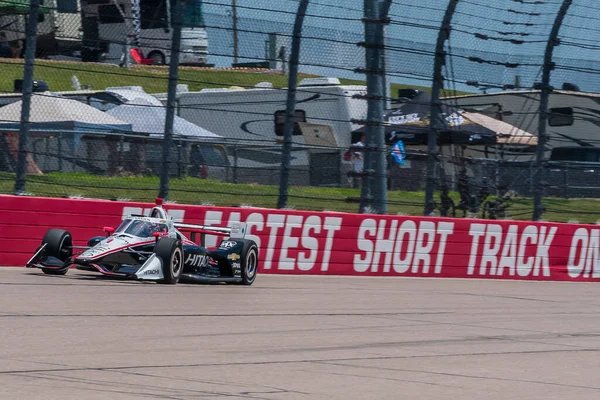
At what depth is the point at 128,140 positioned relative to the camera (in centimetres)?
1290

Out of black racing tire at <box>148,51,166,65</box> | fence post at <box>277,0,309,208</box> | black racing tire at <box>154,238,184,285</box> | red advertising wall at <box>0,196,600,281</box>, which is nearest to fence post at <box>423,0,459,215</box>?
Result: red advertising wall at <box>0,196,600,281</box>

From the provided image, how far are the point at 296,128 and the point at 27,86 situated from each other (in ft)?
12.7

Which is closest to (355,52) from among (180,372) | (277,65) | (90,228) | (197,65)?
(277,65)

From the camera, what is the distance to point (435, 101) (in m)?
15.1

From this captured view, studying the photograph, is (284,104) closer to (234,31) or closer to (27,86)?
(234,31)

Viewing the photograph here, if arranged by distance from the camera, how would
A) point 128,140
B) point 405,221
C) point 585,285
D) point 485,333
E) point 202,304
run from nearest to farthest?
1. point 485,333
2. point 202,304
3. point 128,140
4. point 405,221
5. point 585,285

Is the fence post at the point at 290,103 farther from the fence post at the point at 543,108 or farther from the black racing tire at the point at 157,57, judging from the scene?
the fence post at the point at 543,108

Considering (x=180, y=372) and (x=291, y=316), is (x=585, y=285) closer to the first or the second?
(x=291, y=316)

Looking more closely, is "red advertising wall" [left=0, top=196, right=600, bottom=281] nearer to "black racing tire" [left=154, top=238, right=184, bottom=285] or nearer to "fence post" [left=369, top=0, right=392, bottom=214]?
"fence post" [left=369, top=0, right=392, bottom=214]

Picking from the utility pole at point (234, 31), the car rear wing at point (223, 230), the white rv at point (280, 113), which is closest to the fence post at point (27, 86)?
the car rear wing at point (223, 230)

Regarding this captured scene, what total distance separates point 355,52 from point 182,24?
276 cm

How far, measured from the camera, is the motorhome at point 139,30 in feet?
41.3

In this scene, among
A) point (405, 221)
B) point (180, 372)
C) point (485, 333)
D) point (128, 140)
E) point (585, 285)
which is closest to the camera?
point (180, 372)

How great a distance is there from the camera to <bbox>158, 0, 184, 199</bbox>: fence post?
42.3 ft
